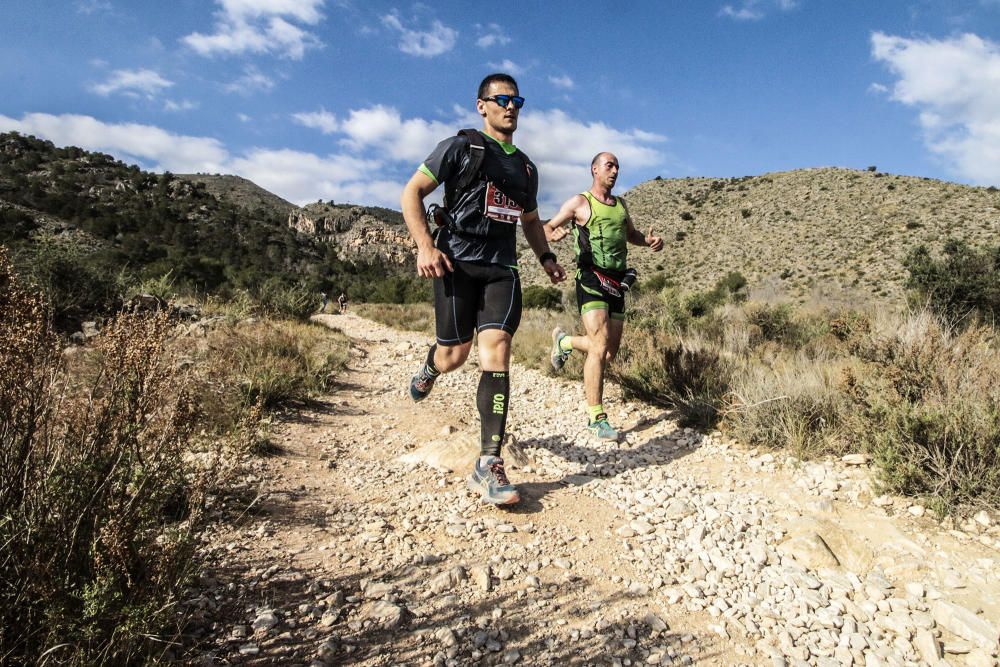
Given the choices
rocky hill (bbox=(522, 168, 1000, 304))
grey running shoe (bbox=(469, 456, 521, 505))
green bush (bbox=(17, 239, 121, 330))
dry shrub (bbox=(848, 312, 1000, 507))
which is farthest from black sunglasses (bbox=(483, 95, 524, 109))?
rocky hill (bbox=(522, 168, 1000, 304))

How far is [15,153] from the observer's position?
46938 mm

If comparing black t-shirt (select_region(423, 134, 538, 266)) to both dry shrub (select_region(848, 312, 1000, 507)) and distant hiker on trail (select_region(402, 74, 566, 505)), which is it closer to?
distant hiker on trail (select_region(402, 74, 566, 505))

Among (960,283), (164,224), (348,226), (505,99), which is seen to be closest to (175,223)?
(164,224)

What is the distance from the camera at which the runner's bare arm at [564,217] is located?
14.8 feet

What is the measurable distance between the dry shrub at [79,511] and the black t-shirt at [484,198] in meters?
1.86

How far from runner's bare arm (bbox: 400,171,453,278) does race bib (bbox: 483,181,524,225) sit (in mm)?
339

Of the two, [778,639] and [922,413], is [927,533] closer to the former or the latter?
[922,413]

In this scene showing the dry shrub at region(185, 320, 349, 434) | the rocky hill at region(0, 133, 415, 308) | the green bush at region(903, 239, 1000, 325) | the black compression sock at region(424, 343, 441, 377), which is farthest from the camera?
the rocky hill at region(0, 133, 415, 308)

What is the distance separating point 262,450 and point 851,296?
53.1 feet

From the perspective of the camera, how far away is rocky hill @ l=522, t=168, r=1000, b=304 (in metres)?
36.7

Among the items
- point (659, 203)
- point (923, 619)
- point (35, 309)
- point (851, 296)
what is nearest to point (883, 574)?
point (923, 619)

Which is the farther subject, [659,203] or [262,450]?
[659,203]

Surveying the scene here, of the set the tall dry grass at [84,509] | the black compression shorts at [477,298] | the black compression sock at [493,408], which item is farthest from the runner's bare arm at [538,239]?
the tall dry grass at [84,509]

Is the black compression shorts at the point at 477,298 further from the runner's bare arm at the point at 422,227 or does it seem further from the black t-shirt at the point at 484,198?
the runner's bare arm at the point at 422,227
